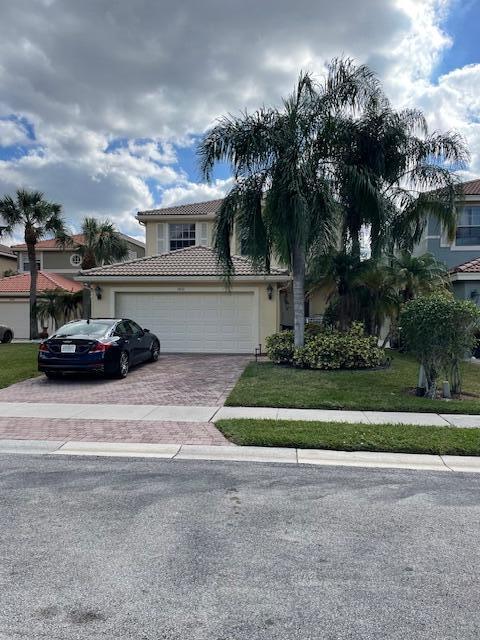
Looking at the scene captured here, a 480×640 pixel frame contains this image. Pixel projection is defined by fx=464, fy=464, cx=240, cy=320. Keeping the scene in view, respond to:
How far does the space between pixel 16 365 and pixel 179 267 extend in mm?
6515

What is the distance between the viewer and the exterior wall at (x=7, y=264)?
132 ft

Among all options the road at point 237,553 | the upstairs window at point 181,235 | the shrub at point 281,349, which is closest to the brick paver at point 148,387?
the shrub at point 281,349

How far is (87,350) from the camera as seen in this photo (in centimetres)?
1106

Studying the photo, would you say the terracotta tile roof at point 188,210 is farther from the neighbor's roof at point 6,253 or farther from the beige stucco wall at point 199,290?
the neighbor's roof at point 6,253

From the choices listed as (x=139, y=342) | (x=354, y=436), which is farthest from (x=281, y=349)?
(x=354, y=436)

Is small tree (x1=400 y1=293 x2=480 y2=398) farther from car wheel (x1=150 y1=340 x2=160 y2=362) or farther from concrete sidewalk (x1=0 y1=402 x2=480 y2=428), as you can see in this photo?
car wheel (x1=150 y1=340 x2=160 y2=362)

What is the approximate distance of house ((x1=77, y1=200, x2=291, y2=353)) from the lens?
16.3 metres

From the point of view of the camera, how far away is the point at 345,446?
6211 millimetres

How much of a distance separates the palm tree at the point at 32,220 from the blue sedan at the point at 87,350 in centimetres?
1366

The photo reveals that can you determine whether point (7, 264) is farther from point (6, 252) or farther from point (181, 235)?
point (181, 235)

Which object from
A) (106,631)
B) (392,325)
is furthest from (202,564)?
(392,325)

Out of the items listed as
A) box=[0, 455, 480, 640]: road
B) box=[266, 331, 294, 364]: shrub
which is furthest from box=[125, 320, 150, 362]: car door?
box=[0, 455, 480, 640]: road

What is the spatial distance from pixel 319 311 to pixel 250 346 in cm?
662

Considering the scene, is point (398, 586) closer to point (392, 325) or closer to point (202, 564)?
point (202, 564)
